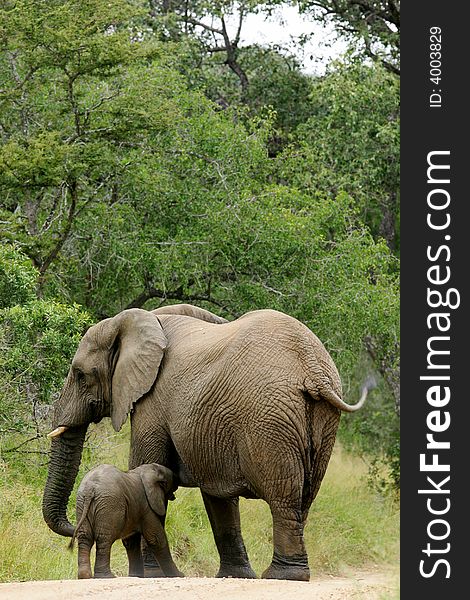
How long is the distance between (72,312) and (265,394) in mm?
4152

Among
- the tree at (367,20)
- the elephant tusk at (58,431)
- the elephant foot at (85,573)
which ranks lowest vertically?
the elephant foot at (85,573)

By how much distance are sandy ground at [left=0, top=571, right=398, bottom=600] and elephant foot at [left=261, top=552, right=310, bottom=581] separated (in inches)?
24.0

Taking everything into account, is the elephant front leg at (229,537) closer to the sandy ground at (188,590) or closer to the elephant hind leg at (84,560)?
the elephant hind leg at (84,560)

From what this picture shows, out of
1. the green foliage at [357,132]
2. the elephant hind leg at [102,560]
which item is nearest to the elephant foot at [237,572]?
the elephant hind leg at [102,560]

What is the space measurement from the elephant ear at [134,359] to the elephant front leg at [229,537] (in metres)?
0.89

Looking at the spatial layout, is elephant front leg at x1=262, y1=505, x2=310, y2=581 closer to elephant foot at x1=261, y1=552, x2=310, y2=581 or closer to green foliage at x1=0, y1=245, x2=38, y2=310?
elephant foot at x1=261, y1=552, x2=310, y2=581

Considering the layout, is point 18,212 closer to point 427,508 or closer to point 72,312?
point 72,312

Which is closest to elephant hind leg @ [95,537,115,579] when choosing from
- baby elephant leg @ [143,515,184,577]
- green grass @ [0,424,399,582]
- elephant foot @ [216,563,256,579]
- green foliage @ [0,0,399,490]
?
baby elephant leg @ [143,515,184,577]

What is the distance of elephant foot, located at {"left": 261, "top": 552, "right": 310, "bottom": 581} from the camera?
8.22m

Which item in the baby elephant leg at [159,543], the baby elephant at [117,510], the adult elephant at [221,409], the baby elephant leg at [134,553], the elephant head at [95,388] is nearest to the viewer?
the adult elephant at [221,409]

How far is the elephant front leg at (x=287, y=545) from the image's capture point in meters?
8.16

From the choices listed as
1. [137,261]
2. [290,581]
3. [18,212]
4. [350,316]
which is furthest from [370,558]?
[290,581]

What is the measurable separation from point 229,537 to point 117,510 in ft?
3.82

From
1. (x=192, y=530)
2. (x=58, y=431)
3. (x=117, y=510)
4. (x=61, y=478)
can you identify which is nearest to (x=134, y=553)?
(x=117, y=510)
